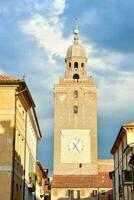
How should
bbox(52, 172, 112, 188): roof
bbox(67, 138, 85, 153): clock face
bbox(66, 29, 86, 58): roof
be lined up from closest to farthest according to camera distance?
bbox(52, 172, 112, 188): roof, bbox(67, 138, 85, 153): clock face, bbox(66, 29, 86, 58): roof

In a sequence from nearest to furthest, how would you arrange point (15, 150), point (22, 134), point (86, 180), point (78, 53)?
point (15, 150) < point (22, 134) < point (86, 180) < point (78, 53)

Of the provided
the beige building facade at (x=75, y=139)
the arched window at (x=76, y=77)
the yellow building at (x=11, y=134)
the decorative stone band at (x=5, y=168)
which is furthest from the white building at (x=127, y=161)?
the arched window at (x=76, y=77)

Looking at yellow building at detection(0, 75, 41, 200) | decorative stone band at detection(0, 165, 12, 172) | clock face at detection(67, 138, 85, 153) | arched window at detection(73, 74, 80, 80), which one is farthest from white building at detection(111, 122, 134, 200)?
arched window at detection(73, 74, 80, 80)

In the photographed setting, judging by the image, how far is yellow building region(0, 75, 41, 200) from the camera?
30234 mm

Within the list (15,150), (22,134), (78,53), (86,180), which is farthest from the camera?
(78,53)

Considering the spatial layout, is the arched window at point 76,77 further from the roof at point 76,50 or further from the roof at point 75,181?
the roof at point 75,181

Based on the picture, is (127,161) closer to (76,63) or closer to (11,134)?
(11,134)

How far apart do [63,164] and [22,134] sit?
169ft

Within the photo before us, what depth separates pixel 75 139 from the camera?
8775cm

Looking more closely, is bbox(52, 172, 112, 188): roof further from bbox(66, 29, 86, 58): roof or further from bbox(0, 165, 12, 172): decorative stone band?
bbox(0, 165, 12, 172): decorative stone band

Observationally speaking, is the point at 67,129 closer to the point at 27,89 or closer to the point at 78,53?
the point at 78,53

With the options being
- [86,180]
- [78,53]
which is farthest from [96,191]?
[78,53]

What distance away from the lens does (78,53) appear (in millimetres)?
95312

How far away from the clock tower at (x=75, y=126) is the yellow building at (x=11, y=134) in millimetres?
51713
